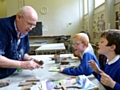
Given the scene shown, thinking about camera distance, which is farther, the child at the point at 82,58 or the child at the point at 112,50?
the child at the point at 82,58

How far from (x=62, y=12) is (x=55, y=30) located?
92cm

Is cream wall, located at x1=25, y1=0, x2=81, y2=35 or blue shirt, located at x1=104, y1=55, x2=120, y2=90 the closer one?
blue shirt, located at x1=104, y1=55, x2=120, y2=90

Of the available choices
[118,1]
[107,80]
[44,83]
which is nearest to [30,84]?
[44,83]

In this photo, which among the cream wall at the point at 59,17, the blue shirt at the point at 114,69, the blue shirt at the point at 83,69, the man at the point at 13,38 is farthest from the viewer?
the cream wall at the point at 59,17

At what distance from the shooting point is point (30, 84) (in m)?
1.31

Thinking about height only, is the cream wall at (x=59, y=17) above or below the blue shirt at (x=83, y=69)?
above

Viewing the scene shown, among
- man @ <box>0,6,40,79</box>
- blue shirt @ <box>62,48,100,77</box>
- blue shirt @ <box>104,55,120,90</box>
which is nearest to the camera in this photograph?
blue shirt @ <box>104,55,120,90</box>

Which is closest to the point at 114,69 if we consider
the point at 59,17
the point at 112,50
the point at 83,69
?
the point at 112,50

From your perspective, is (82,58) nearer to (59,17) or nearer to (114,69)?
(114,69)

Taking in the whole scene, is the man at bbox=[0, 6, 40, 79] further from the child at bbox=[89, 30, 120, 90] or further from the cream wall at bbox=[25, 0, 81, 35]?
the cream wall at bbox=[25, 0, 81, 35]

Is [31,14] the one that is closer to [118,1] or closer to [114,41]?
[114,41]

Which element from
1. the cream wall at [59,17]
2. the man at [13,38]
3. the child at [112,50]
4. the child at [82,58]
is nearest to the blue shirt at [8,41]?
the man at [13,38]

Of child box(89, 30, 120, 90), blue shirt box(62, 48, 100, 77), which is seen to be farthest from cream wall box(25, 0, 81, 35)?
child box(89, 30, 120, 90)

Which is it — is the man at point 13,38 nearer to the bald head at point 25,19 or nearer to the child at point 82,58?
the bald head at point 25,19
